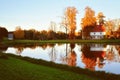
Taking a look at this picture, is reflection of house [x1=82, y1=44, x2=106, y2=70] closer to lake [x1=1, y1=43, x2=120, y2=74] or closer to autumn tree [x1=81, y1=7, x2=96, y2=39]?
lake [x1=1, y1=43, x2=120, y2=74]

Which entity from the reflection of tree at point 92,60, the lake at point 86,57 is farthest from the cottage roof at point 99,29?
the reflection of tree at point 92,60

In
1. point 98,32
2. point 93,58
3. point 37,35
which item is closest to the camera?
point 93,58

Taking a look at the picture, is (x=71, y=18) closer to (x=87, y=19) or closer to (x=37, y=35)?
(x=87, y=19)

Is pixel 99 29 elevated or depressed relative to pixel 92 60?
elevated

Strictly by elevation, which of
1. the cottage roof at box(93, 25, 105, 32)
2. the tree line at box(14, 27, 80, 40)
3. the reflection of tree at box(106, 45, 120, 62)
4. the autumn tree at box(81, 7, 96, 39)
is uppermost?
the autumn tree at box(81, 7, 96, 39)

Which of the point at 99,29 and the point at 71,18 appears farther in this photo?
the point at 99,29

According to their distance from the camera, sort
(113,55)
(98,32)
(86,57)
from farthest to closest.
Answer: (98,32) < (113,55) < (86,57)

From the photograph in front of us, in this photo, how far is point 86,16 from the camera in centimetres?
9275

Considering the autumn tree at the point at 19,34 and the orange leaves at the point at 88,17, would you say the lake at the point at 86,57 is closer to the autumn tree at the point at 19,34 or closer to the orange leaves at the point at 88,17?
the orange leaves at the point at 88,17

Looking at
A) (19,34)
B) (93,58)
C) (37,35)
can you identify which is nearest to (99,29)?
(37,35)

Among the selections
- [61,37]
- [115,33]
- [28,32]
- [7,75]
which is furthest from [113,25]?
[7,75]

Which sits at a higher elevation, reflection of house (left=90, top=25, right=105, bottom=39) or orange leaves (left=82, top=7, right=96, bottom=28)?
orange leaves (left=82, top=7, right=96, bottom=28)

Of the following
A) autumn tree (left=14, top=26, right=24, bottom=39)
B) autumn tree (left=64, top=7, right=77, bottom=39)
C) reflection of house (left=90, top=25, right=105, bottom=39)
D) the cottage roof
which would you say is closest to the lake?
autumn tree (left=64, top=7, right=77, bottom=39)

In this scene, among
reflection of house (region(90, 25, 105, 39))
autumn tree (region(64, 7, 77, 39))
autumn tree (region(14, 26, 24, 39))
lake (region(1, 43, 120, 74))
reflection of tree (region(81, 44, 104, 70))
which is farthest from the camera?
autumn tree (region(14, 26, 24, 39))
